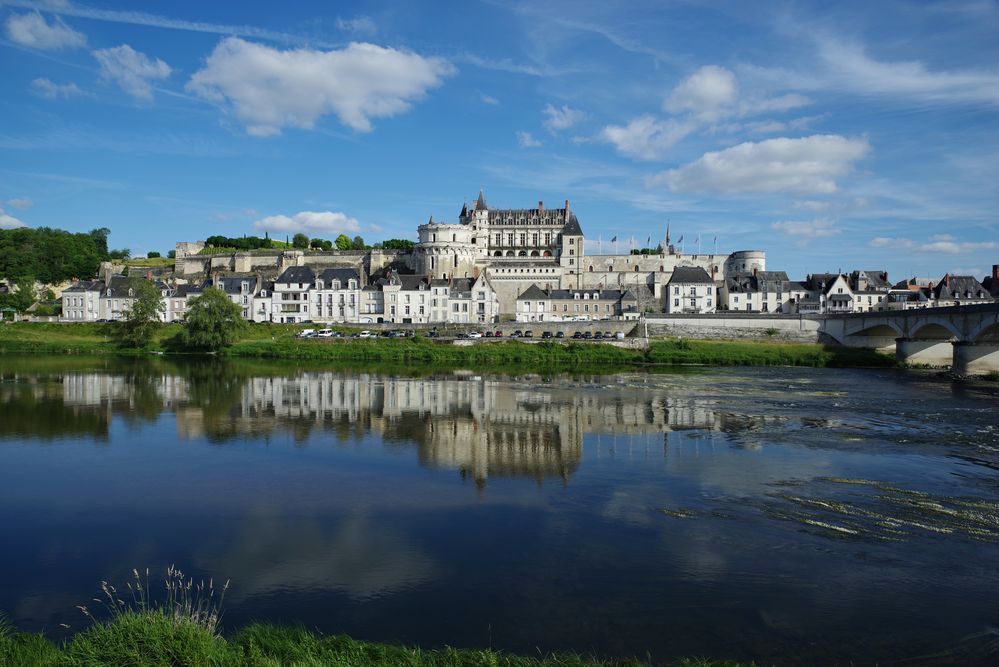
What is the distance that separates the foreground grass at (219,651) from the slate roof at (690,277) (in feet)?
→ 175

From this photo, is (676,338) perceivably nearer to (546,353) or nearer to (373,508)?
(546,353)

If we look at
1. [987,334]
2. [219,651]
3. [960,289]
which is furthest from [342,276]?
[219,651]

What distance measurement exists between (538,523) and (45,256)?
7278cm

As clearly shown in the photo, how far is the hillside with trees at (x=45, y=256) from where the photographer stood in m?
64.9

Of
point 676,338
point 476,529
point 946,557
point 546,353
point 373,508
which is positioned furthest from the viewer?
point 676,338

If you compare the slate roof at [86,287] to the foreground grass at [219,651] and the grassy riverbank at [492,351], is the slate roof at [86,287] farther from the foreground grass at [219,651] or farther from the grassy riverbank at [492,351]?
the foreground grass at [219,651]

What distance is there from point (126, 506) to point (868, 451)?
50.4 ft

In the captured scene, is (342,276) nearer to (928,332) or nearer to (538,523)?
(928,332)

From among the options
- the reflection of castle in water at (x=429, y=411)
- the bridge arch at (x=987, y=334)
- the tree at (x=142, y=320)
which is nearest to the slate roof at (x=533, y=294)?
the reflection of castle in water at (x=429, y=411)

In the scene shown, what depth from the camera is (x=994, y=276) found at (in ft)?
183

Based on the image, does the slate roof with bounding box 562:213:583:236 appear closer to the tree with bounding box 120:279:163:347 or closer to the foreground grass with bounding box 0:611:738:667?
the tree with bounding box 120:279:163:347

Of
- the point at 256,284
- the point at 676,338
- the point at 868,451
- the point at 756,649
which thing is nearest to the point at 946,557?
the point at 756,649

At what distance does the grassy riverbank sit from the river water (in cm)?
1808

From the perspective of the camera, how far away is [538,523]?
10523 millimetres
